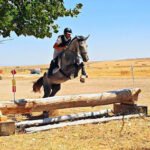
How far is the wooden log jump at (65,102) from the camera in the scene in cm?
1192

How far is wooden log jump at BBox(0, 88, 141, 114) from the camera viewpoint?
39.1ft

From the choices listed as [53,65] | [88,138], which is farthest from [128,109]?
[88,138]

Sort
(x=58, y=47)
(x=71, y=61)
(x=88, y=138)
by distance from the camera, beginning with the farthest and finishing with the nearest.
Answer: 1. (x=58, y=47)
2. (x=71, y=61)
3. (x=88, y=138)

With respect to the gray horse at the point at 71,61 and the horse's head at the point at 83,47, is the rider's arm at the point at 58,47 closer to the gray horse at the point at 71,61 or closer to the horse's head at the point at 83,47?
the gray horse at the point at 71,61

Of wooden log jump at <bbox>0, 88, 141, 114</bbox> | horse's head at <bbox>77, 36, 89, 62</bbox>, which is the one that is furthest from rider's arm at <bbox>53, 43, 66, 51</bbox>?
wooden log jump at <bbox>0, 88, 141, 114</bbox>

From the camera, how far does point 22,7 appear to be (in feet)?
44.8

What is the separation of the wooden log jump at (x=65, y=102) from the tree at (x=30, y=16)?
→ 2521 millimetres

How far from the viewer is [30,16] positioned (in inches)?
541

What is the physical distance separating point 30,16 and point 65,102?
9.49 ft

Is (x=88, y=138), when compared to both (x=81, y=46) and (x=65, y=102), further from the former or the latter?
(x=81, y=46)

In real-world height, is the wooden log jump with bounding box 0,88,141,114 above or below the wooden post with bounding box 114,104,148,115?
above

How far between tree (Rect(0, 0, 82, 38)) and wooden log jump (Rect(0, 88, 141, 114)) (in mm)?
2521

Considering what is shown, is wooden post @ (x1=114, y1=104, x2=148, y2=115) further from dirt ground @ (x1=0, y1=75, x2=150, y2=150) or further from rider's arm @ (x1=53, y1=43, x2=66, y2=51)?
rider's arm @ (x1=53, y1=43, x2=66, y2=51)

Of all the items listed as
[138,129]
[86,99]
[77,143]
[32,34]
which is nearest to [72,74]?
[86,99]
